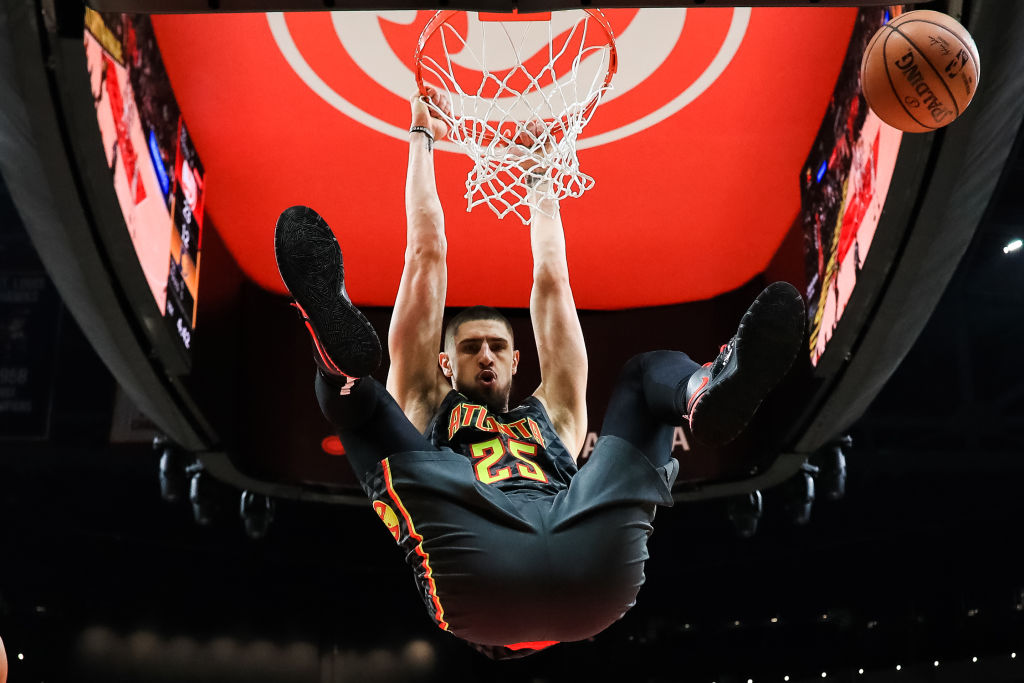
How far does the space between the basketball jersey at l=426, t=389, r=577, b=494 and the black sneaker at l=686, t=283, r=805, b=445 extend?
0.78 meters

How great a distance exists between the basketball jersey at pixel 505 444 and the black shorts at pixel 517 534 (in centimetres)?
21

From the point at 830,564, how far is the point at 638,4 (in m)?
9.39

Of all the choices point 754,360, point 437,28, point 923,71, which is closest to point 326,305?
point 754,360

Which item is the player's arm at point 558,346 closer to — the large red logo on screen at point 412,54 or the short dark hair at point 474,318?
the short dark hair at point 474,318

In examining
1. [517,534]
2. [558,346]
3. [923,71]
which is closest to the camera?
[517,534]

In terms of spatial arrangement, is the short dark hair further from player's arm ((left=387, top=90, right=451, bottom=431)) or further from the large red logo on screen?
the large red logo on screen

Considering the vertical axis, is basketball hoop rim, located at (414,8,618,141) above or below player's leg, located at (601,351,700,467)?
above

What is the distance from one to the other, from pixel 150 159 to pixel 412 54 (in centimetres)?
127

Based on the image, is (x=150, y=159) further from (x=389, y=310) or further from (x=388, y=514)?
(x=388, y=514)

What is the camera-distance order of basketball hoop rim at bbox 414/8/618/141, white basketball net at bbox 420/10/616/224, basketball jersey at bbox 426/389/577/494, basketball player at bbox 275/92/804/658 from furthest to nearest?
white basketball net at bbox 420/10/616/224, basketball hoop rim at bbox 414/8/618/141, basketball jersey at bbox 426/389/577/494, basketball player at bbox 275/92/804/658

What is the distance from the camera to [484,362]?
3.72 m

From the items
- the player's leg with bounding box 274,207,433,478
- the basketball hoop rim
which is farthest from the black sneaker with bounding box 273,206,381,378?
the basketball hoop rim

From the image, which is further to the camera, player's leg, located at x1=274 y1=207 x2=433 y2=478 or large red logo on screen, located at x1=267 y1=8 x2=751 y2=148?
large red logo on screen, located at x1=267 y1=8 x2=751 y2=148

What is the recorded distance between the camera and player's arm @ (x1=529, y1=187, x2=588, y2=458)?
3916 millimetres
